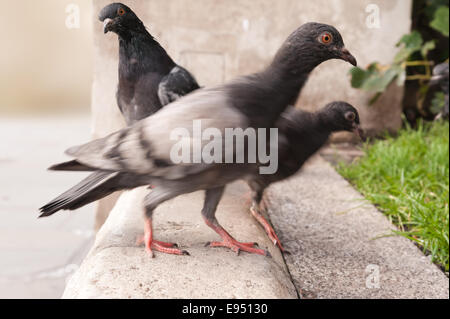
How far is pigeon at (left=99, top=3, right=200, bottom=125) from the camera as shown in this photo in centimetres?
95

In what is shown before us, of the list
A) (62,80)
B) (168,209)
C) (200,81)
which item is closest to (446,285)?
(168,209)

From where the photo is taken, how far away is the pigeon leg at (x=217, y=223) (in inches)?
48.5

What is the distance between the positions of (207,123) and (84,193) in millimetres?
317

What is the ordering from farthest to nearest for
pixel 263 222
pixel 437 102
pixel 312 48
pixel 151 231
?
pixel 437 102 < pixel 263 222 < pixel 151 231 < pixel 312 48

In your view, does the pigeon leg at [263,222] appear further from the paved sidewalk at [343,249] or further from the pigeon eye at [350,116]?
the pigeon eye at [350,116]

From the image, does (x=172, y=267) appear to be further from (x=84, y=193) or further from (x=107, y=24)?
(x=107, y=24)

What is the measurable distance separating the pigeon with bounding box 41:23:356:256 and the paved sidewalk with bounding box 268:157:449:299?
96 centimetres

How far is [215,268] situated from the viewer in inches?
60.4

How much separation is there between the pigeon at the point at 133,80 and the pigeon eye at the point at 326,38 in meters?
0.36

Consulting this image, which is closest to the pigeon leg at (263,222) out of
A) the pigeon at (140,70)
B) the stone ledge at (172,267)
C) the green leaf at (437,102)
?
the stone ledge at (172,267)

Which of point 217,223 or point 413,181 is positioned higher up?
point 217,223

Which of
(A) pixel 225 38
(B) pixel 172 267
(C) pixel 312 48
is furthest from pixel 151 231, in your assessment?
(C) pixel 312 48

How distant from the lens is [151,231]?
1369 millimetres

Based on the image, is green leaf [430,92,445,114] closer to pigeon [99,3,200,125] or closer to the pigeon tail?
pigeon [99,3,200,125]
